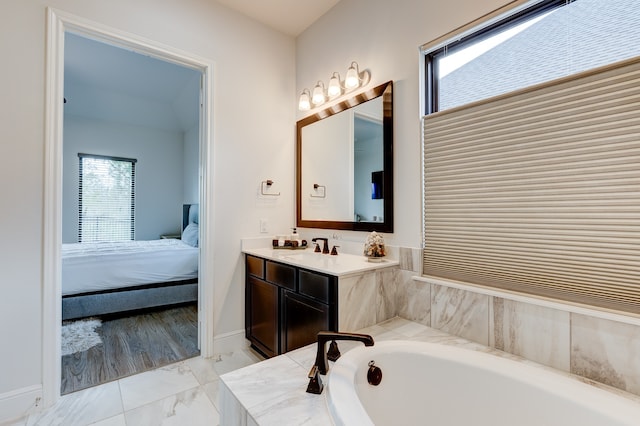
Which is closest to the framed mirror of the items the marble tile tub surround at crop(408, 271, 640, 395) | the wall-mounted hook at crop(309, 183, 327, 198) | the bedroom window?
the wall-mounted hook at crop(309, 183, 327, 198)

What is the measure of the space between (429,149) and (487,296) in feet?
2.89

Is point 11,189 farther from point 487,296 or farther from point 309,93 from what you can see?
point 487,296

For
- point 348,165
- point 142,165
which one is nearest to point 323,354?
point 348,165

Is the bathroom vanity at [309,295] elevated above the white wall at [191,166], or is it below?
below

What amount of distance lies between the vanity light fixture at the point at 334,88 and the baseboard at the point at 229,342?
81.9 inches

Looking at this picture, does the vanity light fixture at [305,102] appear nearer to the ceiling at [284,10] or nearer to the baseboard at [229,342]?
the ceiling at [284,10]

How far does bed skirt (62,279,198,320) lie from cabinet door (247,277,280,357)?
1.51 m

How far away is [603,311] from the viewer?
3.87 ft

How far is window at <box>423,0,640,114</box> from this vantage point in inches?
48.1

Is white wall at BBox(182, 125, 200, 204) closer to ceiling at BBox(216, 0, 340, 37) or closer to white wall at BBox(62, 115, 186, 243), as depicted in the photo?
white wall at BBox(62, 115, 186, 243)

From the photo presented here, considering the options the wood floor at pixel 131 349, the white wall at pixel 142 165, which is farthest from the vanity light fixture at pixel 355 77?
the white wall at pixel 142 165

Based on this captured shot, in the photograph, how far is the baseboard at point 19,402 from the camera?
1.66 metres

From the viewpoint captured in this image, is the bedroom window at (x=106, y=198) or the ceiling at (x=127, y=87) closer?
the ceiling at (x=127, y=87)

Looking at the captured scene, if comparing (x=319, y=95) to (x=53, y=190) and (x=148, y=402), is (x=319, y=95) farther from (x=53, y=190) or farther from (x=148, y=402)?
(x=148, y=402)
